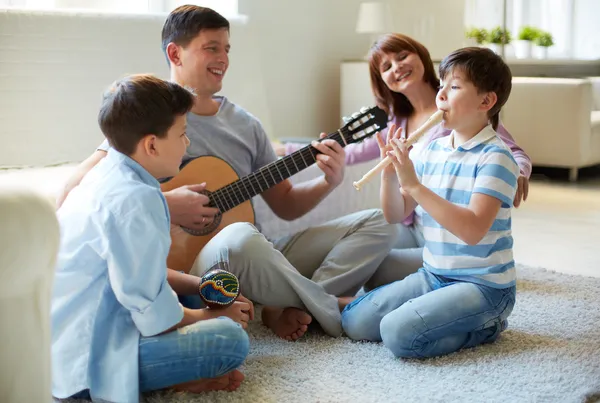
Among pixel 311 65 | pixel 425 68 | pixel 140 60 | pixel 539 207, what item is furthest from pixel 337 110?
pixel 425 68

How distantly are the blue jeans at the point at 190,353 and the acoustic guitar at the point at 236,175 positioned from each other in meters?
0.44

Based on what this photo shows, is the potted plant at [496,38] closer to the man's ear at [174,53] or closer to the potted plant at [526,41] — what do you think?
the potted plant at [526,41]

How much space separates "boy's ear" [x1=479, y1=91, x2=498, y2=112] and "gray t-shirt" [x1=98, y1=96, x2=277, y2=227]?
0.61 m

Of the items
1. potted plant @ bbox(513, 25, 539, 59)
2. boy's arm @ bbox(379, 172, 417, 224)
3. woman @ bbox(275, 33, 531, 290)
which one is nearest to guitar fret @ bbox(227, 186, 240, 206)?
boy's arm @ bbox(379, 172, 417, 224)

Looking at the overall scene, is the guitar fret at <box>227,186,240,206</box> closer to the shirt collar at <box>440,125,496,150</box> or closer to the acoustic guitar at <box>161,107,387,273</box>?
the acoustic guitar at <box>161,107,387,273</box>

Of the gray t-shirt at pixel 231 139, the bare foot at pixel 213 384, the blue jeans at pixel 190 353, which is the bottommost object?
the bare foot at pixel 213 384

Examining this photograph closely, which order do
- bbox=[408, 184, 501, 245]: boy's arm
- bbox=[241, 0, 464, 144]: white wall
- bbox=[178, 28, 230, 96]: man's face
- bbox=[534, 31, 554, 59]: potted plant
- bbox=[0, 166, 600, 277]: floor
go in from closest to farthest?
bbox=[408, 184, 501, 245]: boy's arm < bbox=[178, 28, 230, 96]: man's face < bbox=[0, 166, 600, 277]: floor < bbox=[241, 0, 464, 144]: white wall < bbox=[534, 31, 554, 59]: potted plant

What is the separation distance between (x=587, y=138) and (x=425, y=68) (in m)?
2.71

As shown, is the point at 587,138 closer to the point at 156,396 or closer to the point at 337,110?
the point at 337,110

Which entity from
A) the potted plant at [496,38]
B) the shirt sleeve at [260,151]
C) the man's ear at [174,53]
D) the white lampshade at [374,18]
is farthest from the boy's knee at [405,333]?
the potted plant at [496,38]

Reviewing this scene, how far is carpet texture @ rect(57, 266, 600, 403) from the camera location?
172cm

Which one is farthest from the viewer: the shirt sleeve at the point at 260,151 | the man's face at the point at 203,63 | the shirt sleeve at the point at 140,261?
the shirt sleeve at the point at 260,151

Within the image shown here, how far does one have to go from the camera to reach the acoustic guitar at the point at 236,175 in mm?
2119

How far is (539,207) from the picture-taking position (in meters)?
4.16
